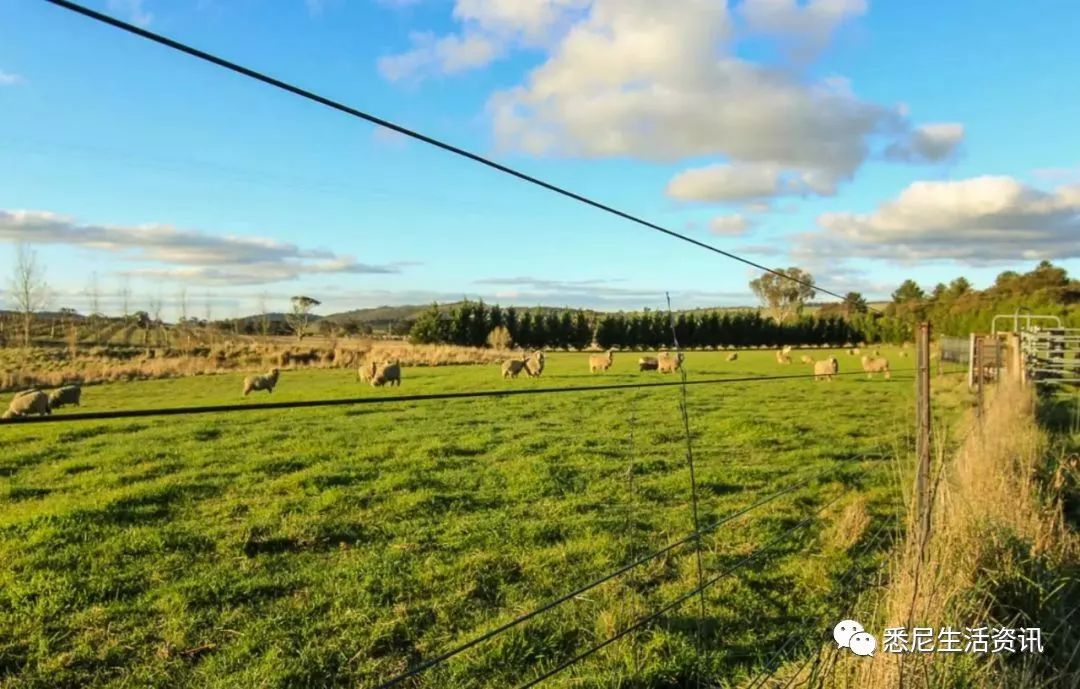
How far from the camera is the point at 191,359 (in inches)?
1014

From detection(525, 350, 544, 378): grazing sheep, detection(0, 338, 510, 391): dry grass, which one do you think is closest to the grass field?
detection(0, 338, 510, 391): dry grass

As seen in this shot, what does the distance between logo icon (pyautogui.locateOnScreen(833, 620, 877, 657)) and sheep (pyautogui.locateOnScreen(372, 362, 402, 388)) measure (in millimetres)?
17616

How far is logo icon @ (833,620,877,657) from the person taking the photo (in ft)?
8.27

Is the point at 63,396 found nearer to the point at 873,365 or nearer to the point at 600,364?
the point at 600,364

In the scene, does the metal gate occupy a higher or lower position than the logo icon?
higher

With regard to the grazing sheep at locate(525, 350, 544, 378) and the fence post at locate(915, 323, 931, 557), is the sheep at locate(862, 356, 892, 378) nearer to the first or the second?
the grazing sheep at locate(525, 350, 544, 378)

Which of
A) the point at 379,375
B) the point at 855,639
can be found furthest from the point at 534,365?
the point at 855,639

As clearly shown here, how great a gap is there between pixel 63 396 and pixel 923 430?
606 inches

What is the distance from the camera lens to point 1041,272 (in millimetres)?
46500

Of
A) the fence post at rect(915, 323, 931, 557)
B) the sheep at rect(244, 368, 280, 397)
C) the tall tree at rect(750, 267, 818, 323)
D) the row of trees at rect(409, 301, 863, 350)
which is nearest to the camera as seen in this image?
the fence post at rect(915, 323, 931, 557)

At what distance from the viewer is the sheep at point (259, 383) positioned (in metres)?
17.8

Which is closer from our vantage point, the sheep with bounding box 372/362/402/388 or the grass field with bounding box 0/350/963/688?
the grass field with bounding box 0/350/963/688

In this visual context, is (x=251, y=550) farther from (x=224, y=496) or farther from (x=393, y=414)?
(x=393, y=414)

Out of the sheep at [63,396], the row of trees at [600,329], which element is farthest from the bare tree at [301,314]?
the sheep at [63,396]
